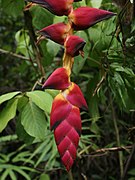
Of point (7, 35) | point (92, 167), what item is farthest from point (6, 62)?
point (92, 167)

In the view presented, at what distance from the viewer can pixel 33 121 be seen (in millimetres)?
812

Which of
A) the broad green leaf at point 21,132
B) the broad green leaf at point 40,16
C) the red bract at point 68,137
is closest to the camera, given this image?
the red bract at point 68,137

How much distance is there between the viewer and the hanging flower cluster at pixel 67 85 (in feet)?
1.36

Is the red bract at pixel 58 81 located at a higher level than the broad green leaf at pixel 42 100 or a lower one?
higher

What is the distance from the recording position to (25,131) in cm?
90

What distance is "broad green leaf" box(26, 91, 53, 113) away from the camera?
0.78m

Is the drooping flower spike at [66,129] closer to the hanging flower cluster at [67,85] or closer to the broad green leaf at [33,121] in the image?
the hanging flower cluster at [67,85]

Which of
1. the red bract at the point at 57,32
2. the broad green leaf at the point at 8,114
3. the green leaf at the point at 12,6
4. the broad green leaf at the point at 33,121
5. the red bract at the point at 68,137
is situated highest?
the red bract at the point at 57,32

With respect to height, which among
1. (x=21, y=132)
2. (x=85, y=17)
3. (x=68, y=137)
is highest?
(x=85, y=17)

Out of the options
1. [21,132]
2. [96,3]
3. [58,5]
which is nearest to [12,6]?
[96,3]

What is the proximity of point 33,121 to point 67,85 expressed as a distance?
39 centimetres

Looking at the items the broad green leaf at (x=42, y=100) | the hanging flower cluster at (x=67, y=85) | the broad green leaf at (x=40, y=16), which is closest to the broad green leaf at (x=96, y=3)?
the broad green leaf at (x=40, y=16)

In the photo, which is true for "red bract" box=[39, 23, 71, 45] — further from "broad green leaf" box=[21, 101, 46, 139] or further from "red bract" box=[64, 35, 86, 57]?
"broad green leaf" box=[21, 101, 46, 139]

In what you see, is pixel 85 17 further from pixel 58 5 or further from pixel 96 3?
pixel 96 3
